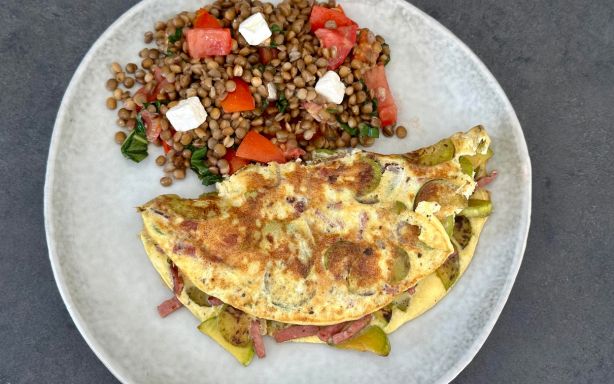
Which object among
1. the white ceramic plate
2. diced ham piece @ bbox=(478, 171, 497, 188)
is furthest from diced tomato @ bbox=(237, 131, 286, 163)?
diced ham piece @ bbox=(478, 171, 497, 188)

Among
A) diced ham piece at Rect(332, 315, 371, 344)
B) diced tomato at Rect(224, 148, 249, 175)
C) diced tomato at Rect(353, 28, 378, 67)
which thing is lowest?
diced ham piece at Rect(332, 315, 371, 344)

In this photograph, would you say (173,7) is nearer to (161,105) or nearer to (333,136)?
(161,105)

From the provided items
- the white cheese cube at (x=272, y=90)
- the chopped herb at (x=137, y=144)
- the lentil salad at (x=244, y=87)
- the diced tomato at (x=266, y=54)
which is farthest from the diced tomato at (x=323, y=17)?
the chopped herb at (x=137, y=144)

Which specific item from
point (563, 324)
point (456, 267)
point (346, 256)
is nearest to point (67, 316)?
point (346, 256)

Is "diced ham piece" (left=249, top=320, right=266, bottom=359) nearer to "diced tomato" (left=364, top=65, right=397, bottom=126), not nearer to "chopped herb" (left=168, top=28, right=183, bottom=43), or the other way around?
"diced tomato" (left=364, top=65, right=397, bottom=126)

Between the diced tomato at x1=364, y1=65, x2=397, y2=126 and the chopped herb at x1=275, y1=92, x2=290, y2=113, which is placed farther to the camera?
the diced tomato at x1=364, y1=65, x2=397, y2=126
